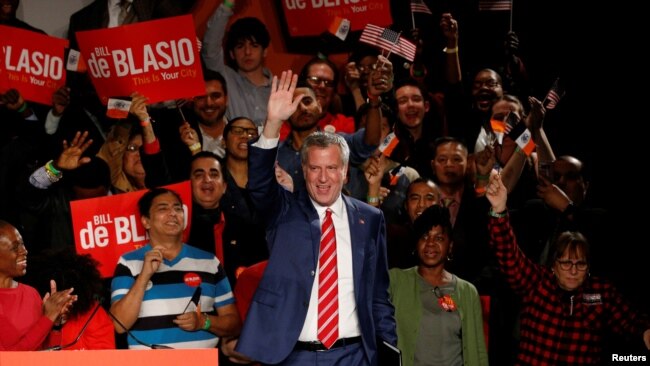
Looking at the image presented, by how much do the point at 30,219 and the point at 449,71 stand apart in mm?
3067

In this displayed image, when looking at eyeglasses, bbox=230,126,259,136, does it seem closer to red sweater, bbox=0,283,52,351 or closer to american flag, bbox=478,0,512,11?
red sweater, bbox=0,283,52,351

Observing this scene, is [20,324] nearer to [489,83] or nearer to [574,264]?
[574,264]

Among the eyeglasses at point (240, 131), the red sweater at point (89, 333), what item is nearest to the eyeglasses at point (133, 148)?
the eyeglasses at point (240, 131)

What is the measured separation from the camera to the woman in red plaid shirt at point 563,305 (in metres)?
5.22

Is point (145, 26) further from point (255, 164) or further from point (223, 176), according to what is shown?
point (255, 164)

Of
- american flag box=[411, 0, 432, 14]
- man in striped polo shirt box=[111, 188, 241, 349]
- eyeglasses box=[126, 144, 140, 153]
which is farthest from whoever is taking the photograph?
american flag box=[411, 0, 432, 14]

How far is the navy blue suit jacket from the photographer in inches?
157

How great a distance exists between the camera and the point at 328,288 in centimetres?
408

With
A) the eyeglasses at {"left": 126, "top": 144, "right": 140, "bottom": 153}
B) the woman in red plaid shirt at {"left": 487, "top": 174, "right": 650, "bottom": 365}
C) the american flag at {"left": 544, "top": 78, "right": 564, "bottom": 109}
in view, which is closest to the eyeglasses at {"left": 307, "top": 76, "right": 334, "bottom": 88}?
the eyeglasses at {"left": 126, "top": 144, "right": 140, "bottom": 153}

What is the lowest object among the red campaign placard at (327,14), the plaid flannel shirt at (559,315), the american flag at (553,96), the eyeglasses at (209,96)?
the plaid flannel shirt at (559,315)

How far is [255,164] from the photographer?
12.7 ft

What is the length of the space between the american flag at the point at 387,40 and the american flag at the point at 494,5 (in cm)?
103

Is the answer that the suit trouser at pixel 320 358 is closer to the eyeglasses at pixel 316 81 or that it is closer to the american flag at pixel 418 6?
the eyeglasses at pixel 316 81

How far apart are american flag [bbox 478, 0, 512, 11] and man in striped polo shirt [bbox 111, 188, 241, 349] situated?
3288 millimetres
